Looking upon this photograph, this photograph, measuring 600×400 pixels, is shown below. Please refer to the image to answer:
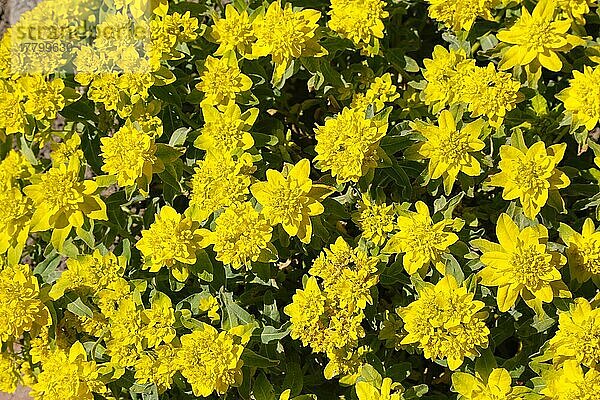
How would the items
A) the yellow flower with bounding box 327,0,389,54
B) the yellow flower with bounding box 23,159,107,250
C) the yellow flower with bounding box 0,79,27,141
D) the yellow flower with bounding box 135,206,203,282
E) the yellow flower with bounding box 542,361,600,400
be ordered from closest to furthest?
the yellow flower with bounding box 542,361,600,400 → the yellow flower with bounding box 135,206,203,282 → the yellow flower with bounding box 23,159,107,250 → the yellow flower with bounding box 327,0,389,54 → the yellow flower with bounding box 0,79,27,141

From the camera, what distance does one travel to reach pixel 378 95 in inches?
97.8

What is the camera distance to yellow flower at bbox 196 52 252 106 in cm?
232

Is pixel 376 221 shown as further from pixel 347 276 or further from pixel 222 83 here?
pixel 222 83

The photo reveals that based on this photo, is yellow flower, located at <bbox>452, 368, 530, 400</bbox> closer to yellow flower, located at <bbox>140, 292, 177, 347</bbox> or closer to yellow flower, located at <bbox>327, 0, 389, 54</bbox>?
yellow flower, located at <bbox>140, 292, 177, 347</bbox>

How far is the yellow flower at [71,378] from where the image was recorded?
2.19m

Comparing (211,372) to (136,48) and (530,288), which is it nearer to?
(530,288)

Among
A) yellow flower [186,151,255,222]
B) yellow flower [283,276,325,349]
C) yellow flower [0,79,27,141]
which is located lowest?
yellow flower [283,276,325,349]

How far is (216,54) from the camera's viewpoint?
7.98 feet

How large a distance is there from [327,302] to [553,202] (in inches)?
30.2

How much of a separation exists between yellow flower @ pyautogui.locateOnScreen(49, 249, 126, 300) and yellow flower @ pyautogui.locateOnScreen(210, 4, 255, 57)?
0.81 meters

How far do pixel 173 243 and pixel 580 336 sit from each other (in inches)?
47.9

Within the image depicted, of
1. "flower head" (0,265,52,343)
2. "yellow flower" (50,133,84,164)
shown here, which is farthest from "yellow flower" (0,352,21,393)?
"yellow flower" (50,133,84,164)

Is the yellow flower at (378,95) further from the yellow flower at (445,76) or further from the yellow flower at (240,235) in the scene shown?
the yellow flower at (240,235)

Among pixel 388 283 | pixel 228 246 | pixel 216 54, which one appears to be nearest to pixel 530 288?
pixel 388 283
